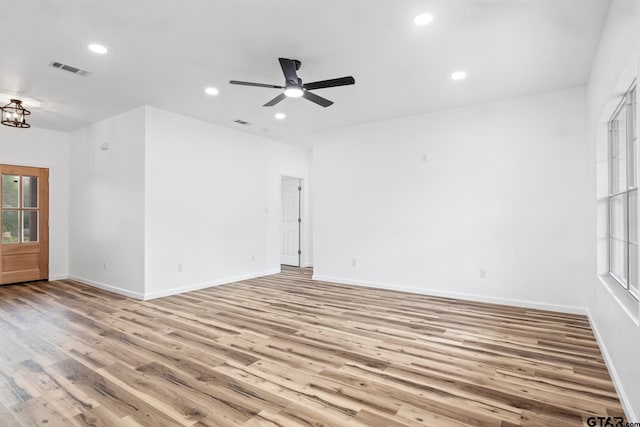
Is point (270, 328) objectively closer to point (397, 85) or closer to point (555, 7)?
point (397, 85)

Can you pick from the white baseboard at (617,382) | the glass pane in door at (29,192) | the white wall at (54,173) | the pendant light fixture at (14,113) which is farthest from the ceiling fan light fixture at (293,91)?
the glass pane in door at (29,192)

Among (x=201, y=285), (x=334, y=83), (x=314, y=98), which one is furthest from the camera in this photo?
(x=201, y=285)

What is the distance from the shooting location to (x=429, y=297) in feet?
16.8

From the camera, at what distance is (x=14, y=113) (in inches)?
191

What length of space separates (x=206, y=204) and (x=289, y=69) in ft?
10.6

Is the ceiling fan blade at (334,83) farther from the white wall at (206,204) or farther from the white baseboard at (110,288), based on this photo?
the white baseboard at (110,288)

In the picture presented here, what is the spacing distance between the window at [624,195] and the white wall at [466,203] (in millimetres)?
971

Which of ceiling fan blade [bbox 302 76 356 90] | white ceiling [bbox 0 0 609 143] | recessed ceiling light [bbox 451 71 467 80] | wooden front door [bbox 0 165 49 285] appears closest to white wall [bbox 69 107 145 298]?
wooden front door [bbox 0 165 49 285]

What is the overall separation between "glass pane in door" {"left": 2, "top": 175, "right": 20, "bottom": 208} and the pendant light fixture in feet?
5.72

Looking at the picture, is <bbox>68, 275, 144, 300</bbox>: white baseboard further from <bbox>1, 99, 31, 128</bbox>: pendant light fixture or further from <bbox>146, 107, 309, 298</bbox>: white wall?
<bbox>1, 99, 31, 128</bbox>: pendant light fixture

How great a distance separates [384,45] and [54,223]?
6878 millimetres

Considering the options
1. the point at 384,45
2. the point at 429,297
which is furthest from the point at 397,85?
the point at 429,297

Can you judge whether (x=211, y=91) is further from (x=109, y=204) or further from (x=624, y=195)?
(x=624, y=195)

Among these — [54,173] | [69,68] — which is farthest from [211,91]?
[54,173]
